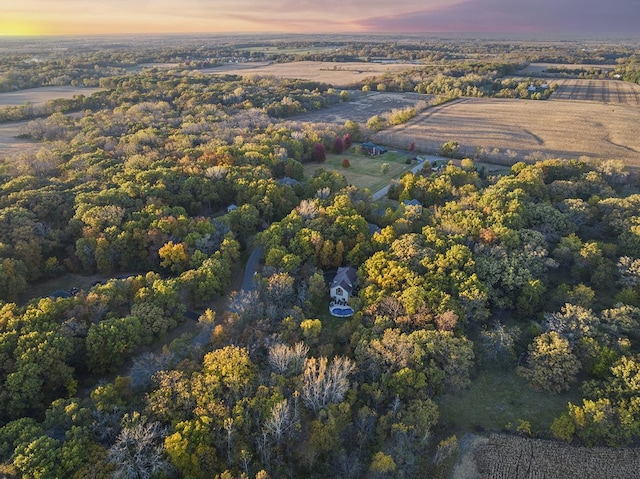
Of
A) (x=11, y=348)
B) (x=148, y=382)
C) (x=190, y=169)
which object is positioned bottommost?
(x=148, y=382)

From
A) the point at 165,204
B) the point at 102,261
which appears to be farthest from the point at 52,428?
the point at 165,204

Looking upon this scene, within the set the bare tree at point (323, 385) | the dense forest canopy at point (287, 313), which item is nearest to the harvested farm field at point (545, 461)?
the dense forest canopy at point (287, 313)

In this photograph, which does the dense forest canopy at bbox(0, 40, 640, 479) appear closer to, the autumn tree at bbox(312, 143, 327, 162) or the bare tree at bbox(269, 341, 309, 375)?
the bare tree at bbox(269, 341, 309, 375)

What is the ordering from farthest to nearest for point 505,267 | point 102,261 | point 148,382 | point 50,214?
point 50,214 → point 102,261 → point 505,267 → point 148,382

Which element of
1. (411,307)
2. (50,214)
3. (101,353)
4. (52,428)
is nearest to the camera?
Answer: (52,428)

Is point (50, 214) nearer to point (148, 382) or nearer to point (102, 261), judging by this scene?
point (102, 261)

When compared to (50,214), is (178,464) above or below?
below

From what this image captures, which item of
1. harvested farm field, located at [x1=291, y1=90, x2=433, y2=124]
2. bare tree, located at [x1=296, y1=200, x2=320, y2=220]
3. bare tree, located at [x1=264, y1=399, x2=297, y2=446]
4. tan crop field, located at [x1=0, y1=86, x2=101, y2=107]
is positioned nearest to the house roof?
bare tree, located at [x1=296, y1=200, x2=320, y2=220]

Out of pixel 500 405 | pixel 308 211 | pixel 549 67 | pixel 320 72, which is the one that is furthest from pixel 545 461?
pixel 549 67
